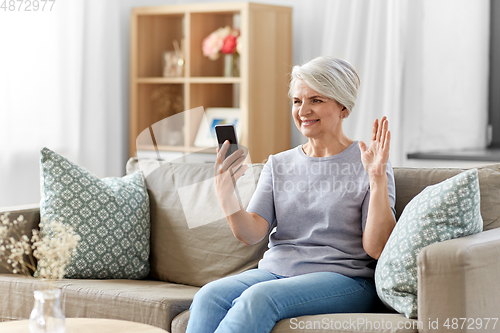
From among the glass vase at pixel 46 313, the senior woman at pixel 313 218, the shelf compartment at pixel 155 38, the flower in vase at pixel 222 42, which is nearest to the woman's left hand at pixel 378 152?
the senior woman at pixel 313 218

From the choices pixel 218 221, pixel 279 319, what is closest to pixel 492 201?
pixel 279 319

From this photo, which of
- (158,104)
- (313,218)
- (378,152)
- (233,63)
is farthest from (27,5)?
(378,152)

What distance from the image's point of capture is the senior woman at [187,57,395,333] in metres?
1.62

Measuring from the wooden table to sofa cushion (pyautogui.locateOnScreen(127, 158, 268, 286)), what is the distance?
0.68 metres

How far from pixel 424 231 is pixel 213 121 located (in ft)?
7.41

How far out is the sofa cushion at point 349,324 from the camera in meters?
1.50

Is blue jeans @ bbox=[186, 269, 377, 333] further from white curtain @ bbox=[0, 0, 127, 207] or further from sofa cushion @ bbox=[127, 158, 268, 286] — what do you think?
white curtain @ bbox=[0, 0, 127, 207]

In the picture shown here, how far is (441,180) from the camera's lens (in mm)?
1896

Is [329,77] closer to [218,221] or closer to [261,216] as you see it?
[261,216]

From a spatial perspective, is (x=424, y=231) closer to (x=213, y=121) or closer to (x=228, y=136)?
(x=228, y=136)

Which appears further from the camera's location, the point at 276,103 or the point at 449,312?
the point at 276,103

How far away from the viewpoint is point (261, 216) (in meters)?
1.90

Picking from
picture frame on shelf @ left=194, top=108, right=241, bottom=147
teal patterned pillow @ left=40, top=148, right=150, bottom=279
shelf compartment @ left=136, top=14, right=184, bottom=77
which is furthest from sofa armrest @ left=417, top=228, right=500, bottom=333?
shelf compartment @ left=136, top=14, right=184, bottom=77

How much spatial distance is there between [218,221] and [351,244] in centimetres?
56
